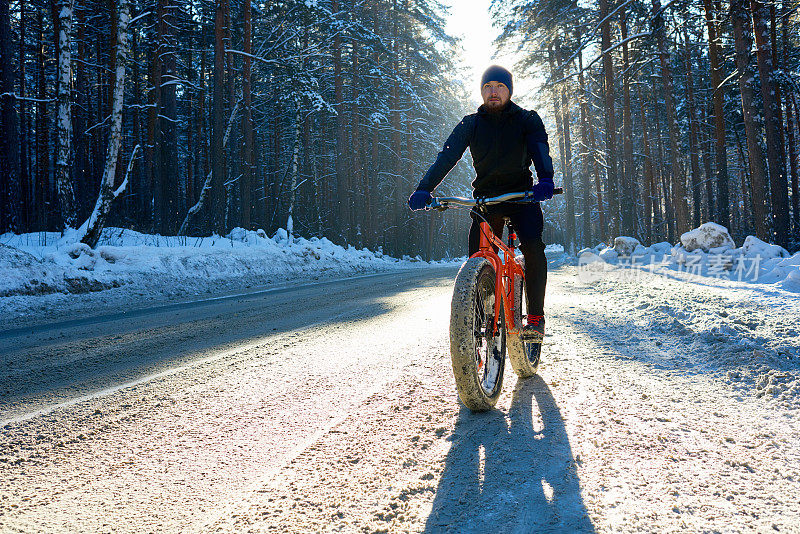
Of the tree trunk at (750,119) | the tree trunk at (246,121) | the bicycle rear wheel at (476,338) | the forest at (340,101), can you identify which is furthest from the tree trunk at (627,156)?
the bicycle rear wheel at (476,338)

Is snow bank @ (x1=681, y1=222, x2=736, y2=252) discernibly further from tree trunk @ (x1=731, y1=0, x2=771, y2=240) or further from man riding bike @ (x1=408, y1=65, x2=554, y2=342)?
man riding bike @ (x1=408, y1=65, x2=554, y2=342)

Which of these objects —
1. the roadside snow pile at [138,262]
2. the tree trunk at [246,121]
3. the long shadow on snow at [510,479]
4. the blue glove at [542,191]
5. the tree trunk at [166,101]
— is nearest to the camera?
the long shadow on snow at [510,479]

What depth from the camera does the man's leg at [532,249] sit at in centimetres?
322

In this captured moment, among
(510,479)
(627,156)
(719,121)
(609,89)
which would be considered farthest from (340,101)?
(510,479)

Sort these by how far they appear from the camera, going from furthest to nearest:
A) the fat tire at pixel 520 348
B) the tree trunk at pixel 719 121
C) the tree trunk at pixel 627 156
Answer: the tree trunk at pixel 627 156, the tree trunk at pixel 719 121, the fat tire at pixel 520 348

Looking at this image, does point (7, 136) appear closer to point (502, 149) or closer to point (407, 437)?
point (502, 149)

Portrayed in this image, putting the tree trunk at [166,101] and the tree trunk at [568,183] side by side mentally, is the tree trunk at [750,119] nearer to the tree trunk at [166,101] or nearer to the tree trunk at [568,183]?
the tree trunk at [568,183]

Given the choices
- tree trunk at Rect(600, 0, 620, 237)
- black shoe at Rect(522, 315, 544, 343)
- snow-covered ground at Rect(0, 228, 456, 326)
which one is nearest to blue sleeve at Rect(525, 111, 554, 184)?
black shoe at Rect(522, 315, 544, 343)

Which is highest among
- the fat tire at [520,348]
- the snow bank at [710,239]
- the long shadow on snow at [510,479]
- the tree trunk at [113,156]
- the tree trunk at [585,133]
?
the tree trunk at [585,133]

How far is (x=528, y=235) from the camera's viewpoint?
323 centimetres

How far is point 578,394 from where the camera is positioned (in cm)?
285

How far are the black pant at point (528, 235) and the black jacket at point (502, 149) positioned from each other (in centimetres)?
14

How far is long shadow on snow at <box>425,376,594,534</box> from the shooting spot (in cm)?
154

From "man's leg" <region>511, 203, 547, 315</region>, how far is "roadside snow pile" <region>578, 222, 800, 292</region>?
4.89 metres
